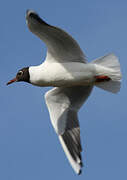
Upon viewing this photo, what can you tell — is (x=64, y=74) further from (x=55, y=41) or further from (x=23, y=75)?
(x=23, y=75)

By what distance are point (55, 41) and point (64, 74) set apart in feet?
1.78

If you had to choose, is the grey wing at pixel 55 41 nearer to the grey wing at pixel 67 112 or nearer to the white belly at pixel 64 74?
the white belly at pixel 64 74

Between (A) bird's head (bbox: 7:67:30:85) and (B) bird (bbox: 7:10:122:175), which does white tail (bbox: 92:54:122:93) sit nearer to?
(B) bird (bbox: 7:10:122:175)

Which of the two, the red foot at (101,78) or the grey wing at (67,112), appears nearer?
the red foot at (101,78)

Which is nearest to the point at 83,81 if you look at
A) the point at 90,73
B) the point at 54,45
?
the point at 90,73

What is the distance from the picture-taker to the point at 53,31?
8.08m

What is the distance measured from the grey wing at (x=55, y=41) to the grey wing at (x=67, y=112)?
787mm

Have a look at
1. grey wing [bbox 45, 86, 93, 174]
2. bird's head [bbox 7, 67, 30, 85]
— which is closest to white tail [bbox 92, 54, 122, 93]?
grey wing [bbox 45, 86, 93, 174]

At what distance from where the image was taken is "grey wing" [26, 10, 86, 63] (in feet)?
26.0

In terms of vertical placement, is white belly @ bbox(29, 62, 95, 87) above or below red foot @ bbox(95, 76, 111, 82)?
above

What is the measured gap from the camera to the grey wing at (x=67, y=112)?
28.8 ft

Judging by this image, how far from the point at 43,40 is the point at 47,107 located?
4.33 feet

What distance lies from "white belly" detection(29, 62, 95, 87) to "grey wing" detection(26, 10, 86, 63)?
13 centimetres

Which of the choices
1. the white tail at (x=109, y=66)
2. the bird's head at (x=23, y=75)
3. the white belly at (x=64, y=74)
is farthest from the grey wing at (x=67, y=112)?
the white tail at (x=109, y=66)
